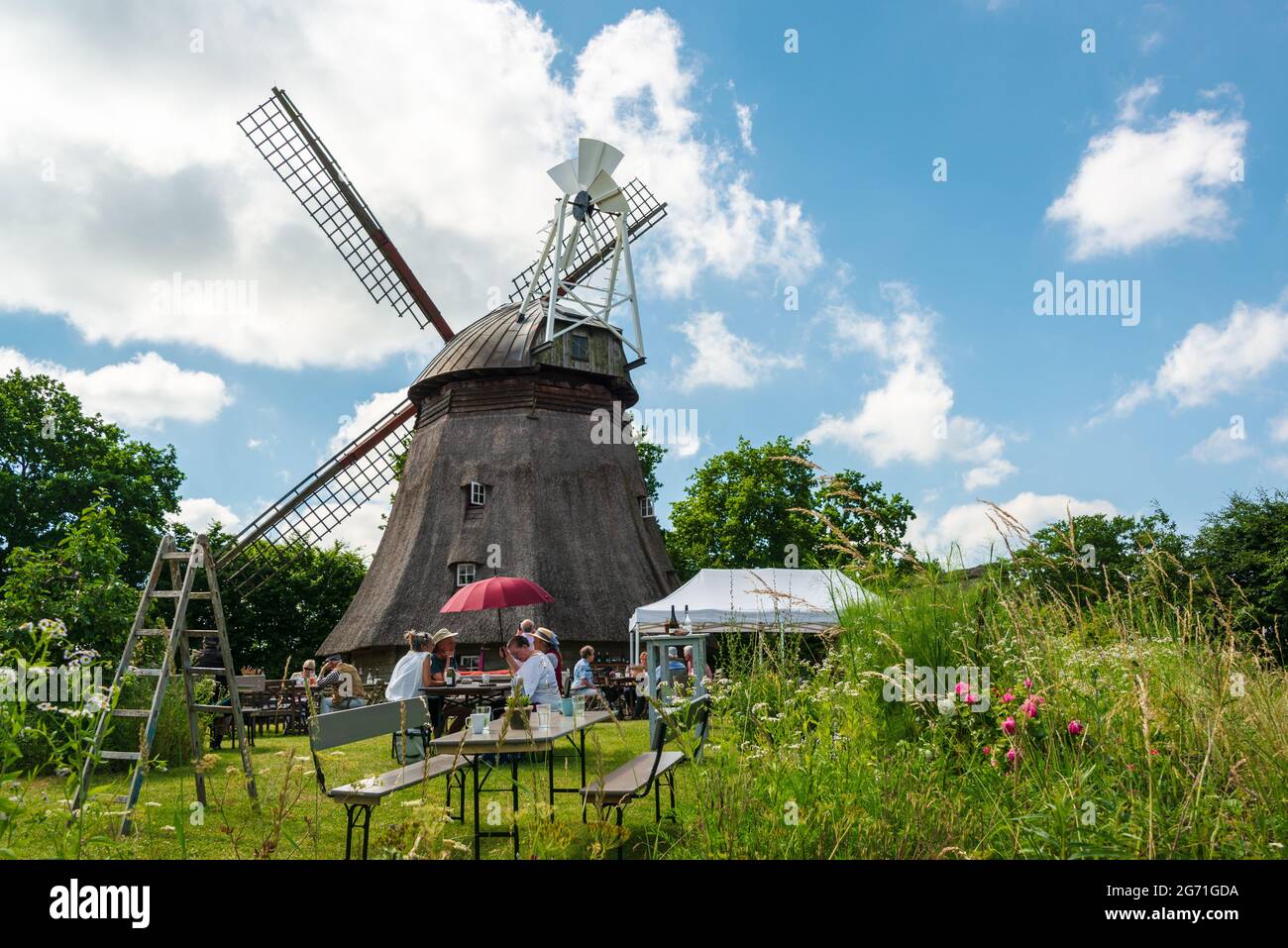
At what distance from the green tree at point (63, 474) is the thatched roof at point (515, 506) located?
11.1 meters

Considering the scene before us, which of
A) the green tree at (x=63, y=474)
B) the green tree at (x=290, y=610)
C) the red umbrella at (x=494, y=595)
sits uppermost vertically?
the green tree at (x=63, y=474)

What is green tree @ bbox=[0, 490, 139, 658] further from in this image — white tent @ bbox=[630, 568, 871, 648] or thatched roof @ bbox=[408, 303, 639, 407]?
thatched roof @ bbox=[408, 303, 639, 407]

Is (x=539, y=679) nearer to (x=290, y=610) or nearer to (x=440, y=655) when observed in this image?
(x=440, y=655)

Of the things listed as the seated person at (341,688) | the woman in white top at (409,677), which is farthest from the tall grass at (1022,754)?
the seated person at (341,688)

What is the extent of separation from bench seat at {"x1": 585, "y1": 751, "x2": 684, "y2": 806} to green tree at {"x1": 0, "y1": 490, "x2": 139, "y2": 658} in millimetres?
7055

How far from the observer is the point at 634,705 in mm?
15492

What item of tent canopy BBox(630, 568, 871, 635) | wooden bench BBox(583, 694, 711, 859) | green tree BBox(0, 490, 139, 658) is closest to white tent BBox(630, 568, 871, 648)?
tent canopy BBox(630, 568, 871, 635)

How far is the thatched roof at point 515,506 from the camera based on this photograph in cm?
2072

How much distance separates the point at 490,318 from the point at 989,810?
2212cm

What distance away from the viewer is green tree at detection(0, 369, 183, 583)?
28.2m

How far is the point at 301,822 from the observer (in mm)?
6254

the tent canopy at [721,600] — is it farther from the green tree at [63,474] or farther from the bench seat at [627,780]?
the green tree at [63,474]
